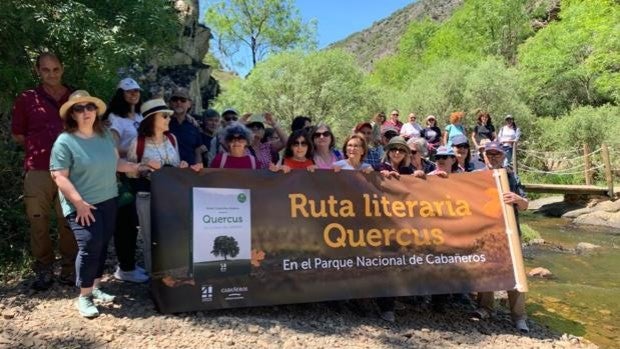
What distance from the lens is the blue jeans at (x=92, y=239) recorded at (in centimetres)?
443

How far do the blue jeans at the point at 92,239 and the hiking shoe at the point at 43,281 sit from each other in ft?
2.76

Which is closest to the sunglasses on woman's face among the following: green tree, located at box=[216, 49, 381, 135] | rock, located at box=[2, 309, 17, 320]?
rock, located at box=[2, 309, 17, 320]

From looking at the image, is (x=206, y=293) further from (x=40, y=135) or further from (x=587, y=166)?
(x=587, y=166)

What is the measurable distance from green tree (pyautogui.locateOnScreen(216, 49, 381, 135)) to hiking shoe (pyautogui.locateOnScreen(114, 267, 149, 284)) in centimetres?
1992

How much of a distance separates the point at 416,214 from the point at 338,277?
3.62 feet

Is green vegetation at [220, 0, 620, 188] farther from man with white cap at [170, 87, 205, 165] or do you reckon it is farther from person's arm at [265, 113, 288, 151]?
man with white cap at [170, 87, 205, 165]

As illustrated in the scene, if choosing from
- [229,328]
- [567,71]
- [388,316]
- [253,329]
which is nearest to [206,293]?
[229,328]

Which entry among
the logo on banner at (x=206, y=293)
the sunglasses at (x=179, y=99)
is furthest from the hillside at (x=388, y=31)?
the logo on banner at (x=206, y=293)

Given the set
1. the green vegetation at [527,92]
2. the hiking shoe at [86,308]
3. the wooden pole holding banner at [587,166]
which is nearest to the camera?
the hiking shoe at [86,308]

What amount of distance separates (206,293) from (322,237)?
1.27 metres

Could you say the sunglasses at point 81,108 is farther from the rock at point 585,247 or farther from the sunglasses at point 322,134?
the rock at point 585,247

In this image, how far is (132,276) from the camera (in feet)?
18.3

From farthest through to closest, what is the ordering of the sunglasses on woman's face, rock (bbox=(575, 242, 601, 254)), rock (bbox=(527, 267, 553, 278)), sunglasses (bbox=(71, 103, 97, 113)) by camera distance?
rock (bbox=(575, 242, 601, 254))
rock (bbox=(527, 267, 553, 278))
the sunglasses on woman's face
sunglasses (bbox=(71, 103, 97, 113))

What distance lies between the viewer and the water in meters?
6.91
